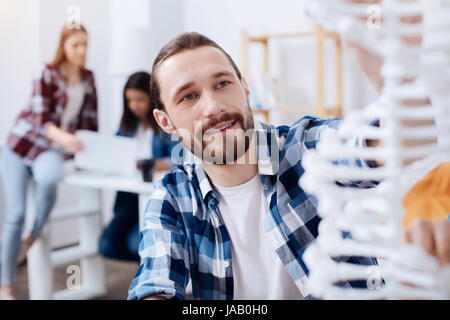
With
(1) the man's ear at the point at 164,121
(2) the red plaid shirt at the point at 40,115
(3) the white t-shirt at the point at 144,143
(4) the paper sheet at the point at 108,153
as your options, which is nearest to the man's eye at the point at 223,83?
(1) the man's ear at the point at 164,121

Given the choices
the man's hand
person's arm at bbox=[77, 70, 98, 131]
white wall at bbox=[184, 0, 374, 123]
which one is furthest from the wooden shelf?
the man's hand

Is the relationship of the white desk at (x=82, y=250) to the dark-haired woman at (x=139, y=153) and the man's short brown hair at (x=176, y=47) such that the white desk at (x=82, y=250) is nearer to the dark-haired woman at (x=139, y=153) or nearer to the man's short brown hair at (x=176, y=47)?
the dark-haired woman at (x=139, y=153)

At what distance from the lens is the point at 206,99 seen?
0.76 m

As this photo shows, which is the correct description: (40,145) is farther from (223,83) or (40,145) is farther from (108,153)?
(223,83)

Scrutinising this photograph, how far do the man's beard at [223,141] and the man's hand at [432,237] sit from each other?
1.53 ft

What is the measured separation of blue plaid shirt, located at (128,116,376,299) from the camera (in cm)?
77

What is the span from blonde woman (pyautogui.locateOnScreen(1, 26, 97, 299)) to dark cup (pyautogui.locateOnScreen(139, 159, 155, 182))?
0.39 m

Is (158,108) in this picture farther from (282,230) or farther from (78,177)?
(78,177)

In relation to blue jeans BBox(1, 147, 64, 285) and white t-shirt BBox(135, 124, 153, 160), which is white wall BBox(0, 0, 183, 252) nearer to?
white t-shirt BBox(135, 124, 153, 160)

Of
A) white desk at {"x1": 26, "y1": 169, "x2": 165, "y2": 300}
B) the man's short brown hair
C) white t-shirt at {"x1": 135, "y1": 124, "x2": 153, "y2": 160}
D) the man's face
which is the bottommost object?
white desk at {"x1": 26, "y1": 169, "x2": 165, "y2": 300}

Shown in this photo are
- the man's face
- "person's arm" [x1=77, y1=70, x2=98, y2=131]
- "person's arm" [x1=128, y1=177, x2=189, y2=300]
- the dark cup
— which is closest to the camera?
"person's arm" [x1=128, y1=177, x2=189, y2=300]

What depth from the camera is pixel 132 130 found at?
2123mm

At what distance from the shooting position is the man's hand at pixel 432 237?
1.01 feet

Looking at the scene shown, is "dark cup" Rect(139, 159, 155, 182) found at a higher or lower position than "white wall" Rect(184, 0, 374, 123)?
lower
